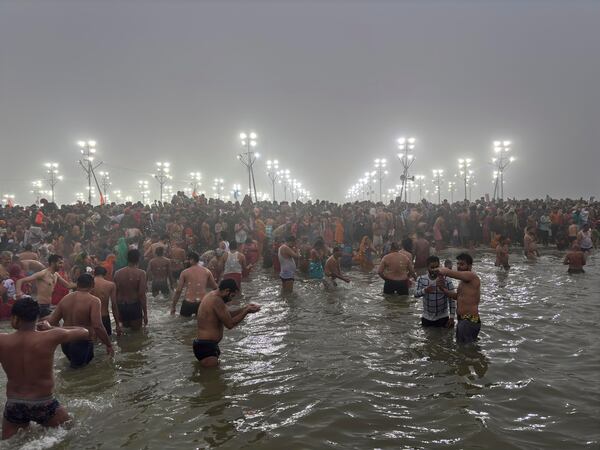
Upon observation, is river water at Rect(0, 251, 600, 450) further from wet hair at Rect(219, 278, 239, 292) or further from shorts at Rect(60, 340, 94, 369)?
wet hair at Rect(219, 278, 239, 292)

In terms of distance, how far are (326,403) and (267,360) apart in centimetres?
184

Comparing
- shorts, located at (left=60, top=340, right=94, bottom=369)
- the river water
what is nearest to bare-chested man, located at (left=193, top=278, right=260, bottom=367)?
the river water

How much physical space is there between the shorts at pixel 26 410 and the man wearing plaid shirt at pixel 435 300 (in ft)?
18.9

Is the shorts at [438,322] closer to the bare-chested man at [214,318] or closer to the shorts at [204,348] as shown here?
the bare-chested man at [214,318]

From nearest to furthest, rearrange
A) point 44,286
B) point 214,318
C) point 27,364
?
point 27,364 → point 214,318 → point 44,286

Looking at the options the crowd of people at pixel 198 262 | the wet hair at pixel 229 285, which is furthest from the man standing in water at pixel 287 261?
the wet hair at pixel 229 285

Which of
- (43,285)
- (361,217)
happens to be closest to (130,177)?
(361,217)

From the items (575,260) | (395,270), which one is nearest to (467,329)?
(395,270)

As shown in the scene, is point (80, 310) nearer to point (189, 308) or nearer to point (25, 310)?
point (25, 310)

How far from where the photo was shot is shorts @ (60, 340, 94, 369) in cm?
688

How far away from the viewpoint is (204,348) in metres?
6.71

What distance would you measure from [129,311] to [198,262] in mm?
1717

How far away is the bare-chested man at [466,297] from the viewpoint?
7.05 m

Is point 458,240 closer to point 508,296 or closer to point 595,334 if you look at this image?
point 508,296
